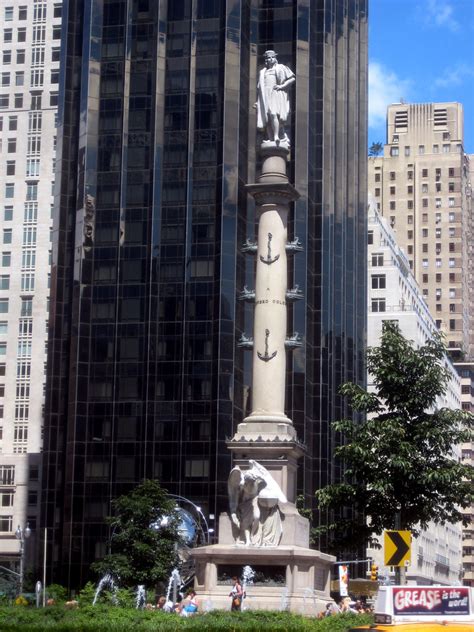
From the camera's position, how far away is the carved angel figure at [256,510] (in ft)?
139

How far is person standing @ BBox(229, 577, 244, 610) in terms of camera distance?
39219 mm

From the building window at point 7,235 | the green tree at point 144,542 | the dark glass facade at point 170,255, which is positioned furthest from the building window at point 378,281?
the green tree at point 144,542

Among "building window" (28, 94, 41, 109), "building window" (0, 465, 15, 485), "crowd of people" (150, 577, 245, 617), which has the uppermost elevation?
"building window" (28, 94, 41, 109)

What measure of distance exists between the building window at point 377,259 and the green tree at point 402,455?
9258cm

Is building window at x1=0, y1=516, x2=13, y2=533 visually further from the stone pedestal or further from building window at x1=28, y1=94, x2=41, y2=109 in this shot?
the stone pedestal

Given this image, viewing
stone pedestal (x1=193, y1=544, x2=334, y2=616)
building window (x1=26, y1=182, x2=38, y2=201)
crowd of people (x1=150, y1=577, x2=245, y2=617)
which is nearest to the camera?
crowd of people (x1=150, y1=577, x2=245, y2=617)

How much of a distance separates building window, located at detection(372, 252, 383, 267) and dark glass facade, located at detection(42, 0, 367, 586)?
27724mm

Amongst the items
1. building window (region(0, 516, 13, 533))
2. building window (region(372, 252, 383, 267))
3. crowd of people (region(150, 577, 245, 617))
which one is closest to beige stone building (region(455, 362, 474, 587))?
building window (region(372, 252, 383, 267))

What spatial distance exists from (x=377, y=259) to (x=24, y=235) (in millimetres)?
35748

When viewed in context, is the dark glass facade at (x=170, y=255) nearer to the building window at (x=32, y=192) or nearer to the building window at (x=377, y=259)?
the building window at (x=32, y=192)

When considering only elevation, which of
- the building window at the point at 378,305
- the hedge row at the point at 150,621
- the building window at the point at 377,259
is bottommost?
the hedge row at the point at 150,621

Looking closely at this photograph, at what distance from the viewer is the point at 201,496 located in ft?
318

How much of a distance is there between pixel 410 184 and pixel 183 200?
304ft

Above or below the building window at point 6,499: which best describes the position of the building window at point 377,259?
above
